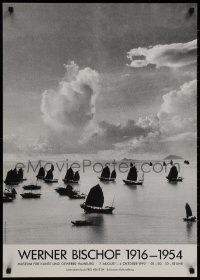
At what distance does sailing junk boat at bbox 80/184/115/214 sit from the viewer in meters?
4.01

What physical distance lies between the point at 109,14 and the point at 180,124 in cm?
113

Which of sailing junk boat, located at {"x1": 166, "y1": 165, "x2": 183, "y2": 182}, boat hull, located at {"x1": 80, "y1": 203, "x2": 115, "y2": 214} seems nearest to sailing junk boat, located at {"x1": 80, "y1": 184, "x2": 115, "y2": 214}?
boat hull, located at {"x1": 80, "y1": 203, "x2": 115, "y2": 214}

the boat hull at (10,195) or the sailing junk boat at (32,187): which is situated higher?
the sailing junk boat at (32,187)

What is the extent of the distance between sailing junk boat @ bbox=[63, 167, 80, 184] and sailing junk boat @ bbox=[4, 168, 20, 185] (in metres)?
0.41

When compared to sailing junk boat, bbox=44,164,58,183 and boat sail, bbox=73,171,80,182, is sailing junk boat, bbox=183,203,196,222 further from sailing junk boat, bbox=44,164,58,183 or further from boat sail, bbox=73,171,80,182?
sailing junk boat, bbox=44,164,58,183

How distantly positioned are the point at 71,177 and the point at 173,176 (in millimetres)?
879

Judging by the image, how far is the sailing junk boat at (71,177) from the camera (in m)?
4.01

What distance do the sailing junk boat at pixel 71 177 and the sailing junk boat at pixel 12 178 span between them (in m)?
0.41

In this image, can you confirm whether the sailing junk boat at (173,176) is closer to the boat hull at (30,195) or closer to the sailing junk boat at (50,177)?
the sailing junk boat at (50,177)

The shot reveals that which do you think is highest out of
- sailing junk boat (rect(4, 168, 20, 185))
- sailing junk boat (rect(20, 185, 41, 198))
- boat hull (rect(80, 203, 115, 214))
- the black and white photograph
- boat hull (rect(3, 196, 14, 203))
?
the black and white photograph

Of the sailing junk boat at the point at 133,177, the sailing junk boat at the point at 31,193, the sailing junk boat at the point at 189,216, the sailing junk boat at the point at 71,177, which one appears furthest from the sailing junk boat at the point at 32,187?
the sailing junk boat at the point at 189,216

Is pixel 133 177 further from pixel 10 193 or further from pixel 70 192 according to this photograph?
pixel 10 193

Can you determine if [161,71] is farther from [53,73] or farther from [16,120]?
[16,120]

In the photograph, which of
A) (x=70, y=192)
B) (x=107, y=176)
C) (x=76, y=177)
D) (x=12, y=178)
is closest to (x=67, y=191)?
(x=70, y=192)
